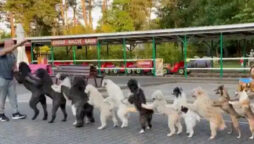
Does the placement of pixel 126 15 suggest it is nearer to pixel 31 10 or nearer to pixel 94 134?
pixel 31 10

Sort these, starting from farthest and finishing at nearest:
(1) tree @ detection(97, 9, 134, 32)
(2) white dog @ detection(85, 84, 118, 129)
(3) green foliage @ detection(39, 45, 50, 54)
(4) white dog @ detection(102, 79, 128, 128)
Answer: (1) tree @ detection(97, 9, 134, 32)
(3) green foliage @ detection(39, 45, 50, 54)
(2) white dog @ detection(85, 84, 118, 129)
(4) white dog @ detection(102, 79, 128, 128)

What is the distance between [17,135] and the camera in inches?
266

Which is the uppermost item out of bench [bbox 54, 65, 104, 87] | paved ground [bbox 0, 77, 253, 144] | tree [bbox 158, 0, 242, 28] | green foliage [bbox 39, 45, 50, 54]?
tree [bbox 158, 0, 242, 28]

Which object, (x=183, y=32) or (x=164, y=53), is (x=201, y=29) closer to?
(x=183, y=32)

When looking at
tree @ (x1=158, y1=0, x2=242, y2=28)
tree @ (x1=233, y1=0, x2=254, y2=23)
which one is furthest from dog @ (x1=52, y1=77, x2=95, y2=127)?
tree @ (x1=158, y1=0, x2=242, y2=28)

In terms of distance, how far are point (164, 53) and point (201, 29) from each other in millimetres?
7354

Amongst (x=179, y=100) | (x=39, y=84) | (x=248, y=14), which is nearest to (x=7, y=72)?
(x=39, y=84)

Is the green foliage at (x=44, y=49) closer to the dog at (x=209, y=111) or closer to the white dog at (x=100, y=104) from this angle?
the white dog at (x=100, y=104)

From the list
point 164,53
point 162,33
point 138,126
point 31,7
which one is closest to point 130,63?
point 164,53

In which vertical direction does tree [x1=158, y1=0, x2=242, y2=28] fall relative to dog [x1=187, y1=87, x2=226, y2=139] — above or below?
above

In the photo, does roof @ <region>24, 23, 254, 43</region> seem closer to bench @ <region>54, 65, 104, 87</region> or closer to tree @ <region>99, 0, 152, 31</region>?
bench @ <region>54, 65, 104, 87</region>

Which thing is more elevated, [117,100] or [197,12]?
[197,12]

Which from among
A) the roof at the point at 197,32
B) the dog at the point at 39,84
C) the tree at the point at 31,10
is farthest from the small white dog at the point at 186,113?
the tree at the point at 31,10

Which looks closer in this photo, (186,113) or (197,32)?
(186,113)
